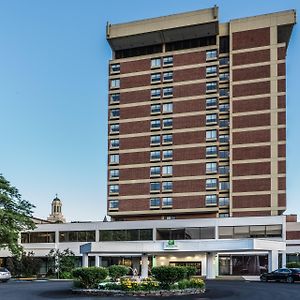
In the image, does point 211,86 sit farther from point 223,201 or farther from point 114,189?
point 114,189

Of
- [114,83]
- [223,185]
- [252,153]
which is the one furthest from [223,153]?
[114,83]

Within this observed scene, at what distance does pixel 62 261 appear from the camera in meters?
83.5

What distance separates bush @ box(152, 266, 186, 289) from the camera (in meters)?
37.1

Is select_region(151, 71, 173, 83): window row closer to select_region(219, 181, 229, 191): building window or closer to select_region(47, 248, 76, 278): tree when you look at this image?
select_region(219, 181, 229, 191): building window

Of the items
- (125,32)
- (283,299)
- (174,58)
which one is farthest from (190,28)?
(283,299)

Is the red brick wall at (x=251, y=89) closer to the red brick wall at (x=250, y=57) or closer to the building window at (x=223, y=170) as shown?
the red brick wall at (x=250, y=57)

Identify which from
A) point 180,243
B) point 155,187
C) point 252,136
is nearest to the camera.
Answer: point 180,243

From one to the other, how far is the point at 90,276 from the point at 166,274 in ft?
18.0

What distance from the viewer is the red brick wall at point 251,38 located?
310ft

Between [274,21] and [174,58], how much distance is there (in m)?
18.5

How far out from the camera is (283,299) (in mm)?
32000

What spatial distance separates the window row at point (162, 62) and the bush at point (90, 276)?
64.7 metres

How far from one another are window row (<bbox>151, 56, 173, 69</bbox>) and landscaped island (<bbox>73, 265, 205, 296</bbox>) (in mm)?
64208

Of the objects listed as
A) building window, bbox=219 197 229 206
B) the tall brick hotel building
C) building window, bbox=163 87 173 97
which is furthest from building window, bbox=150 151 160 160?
building window, bbox=219 197 229 206
